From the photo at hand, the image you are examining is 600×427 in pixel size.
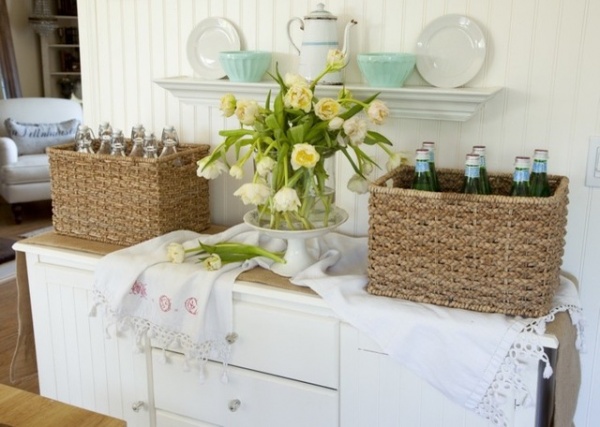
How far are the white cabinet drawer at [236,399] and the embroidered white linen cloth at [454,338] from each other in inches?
9.0

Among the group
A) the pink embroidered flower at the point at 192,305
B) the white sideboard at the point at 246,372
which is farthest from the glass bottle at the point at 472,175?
the pink embroidered flower at the point at 192,305

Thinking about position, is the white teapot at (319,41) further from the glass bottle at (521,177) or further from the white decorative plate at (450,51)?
the glass bottle at (521,177)

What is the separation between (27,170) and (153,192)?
3.41 meters

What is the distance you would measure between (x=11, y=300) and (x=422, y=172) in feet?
8.84

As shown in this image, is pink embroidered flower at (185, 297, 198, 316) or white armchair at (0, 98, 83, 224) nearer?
pink embroidered flower at (185, 297, 198, 316)

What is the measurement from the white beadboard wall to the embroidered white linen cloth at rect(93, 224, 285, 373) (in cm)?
42

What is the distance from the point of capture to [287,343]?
1.60m

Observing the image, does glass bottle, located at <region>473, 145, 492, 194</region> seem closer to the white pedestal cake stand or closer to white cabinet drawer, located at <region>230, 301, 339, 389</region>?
the white pedestal cake stand

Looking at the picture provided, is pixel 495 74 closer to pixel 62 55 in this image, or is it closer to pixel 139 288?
pixel 139 288

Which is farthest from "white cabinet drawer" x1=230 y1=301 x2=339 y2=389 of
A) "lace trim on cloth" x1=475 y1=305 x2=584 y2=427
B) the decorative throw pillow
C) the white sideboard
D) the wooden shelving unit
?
the wooden shelving unit

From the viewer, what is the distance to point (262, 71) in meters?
1.89

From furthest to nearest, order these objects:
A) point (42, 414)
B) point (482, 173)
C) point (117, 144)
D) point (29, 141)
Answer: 1. point (29, 141)
2. point (117, 144)
3. point (482, 173)
4. point (42, 414)

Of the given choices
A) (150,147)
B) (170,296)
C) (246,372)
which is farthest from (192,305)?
(150,147)

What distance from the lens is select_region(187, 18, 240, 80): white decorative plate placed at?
1.97m
